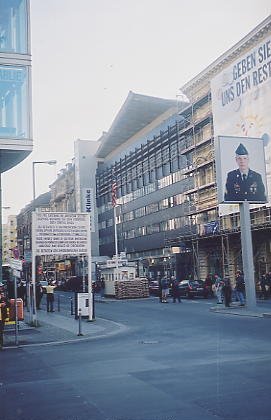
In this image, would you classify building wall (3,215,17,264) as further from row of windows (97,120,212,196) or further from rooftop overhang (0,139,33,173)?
rooftop overhang (0,139,33,173)

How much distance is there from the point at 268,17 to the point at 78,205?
186 ft

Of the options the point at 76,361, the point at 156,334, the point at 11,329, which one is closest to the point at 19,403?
the point at 76,361

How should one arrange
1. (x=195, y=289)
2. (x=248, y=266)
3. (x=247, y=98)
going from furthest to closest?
(x=195, y=289)
(x=247, y=98)
(x=248, y=266)

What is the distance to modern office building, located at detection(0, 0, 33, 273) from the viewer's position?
17859mm

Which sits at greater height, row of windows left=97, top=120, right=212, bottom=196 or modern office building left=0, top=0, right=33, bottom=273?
row of windows left=97, top=120, right=212, bottom=196

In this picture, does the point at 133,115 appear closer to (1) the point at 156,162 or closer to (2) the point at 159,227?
(1) the point at 156,162

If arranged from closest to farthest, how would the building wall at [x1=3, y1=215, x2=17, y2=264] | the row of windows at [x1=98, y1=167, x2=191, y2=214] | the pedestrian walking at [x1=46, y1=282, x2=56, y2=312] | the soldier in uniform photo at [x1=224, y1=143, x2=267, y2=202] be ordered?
the soldier in uniform photo at [x1=224, y1=143, x2=267, y2=202], the pedestrian walking at [x1=46, y1=282, x2=56, y2=312], the row of windows at [x1=98, y1=167, x2=191, y2=214], the building wall at [x1=3, y1=215, x2=17, y2=264]

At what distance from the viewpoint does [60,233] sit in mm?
20469

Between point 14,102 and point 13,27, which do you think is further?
point 13,27

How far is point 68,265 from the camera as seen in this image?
9475cm

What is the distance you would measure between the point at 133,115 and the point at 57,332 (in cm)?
5401

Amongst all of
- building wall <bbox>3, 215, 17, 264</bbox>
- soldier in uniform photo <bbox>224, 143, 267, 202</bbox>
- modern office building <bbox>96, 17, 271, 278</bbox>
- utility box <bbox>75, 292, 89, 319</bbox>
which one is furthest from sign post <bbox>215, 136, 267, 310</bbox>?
building wall <bbox>3, 215, 17, 264</bbox>

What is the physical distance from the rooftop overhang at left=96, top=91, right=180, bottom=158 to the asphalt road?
Answer: 52025 mm

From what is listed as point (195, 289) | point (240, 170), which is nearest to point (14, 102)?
point (240, 170)
